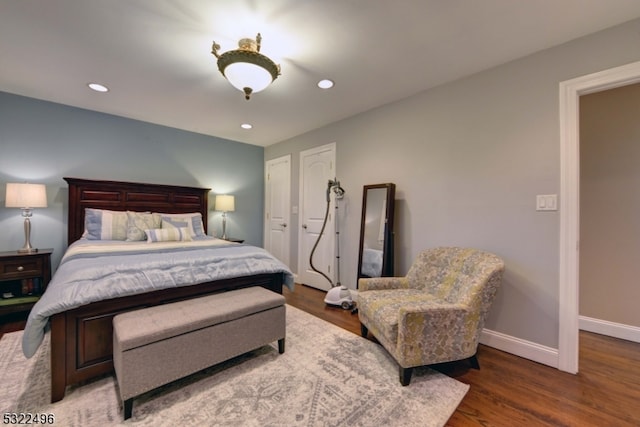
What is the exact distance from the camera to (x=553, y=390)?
172cm

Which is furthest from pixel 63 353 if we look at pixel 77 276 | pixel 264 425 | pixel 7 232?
pixel 7 232

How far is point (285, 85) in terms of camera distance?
106 inches

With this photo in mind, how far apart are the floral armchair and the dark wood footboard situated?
67.5 inches

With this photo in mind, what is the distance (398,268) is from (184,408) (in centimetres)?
228

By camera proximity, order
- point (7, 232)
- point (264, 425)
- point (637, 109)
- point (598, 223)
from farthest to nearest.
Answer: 1. point (7, 232)
2. point (598, 223)
3. point (637, 109)
4. point (264, 425)

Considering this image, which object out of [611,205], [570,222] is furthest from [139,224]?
[611,205]

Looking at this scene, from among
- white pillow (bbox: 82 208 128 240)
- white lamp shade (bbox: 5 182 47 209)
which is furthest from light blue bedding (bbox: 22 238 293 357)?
white lamp shade (bbox: 5 182 47 209)

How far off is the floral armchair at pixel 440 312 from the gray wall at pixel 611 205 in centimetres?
153

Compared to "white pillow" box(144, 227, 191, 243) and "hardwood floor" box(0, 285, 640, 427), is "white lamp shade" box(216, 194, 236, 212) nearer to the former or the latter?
"white pillow" box(144, 227, 191, 243)

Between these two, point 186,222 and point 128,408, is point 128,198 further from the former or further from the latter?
point 128,408

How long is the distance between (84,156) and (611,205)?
5.94 meters

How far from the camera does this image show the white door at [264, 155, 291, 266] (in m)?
4.55

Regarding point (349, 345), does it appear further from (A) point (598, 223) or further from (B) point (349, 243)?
(A) point (598, 223)

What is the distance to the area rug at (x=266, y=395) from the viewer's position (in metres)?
1.46
